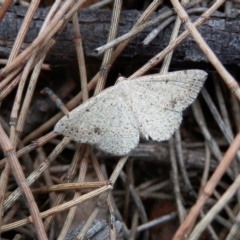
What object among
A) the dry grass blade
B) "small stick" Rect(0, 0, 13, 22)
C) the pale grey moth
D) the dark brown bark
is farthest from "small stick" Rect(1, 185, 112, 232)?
"small stick" Rect(0, 0, 13, 22)

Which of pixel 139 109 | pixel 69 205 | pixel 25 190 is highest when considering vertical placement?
pixel 139 109

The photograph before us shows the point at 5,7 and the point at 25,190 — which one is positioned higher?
the point at 5,7

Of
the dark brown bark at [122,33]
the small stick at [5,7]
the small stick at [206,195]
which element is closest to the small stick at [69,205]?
the small stick at [206,195]

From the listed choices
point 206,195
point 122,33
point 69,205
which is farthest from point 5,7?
point 206,195

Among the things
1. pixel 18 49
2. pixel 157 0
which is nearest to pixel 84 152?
pixel 18 49

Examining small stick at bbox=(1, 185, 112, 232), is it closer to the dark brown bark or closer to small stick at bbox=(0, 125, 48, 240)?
small stick at bbox=(0, 125, 48, 240)

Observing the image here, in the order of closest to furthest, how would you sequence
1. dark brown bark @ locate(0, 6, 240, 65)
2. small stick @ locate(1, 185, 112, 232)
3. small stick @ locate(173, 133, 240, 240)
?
small stick @ locate(173, 133, 240, 240)
small stick @ locate(1, 185, 112, 232)
dark brown bark @ locate(0, 6, 240, 65)

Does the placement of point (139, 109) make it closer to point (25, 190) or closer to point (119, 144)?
point (119, 144)
